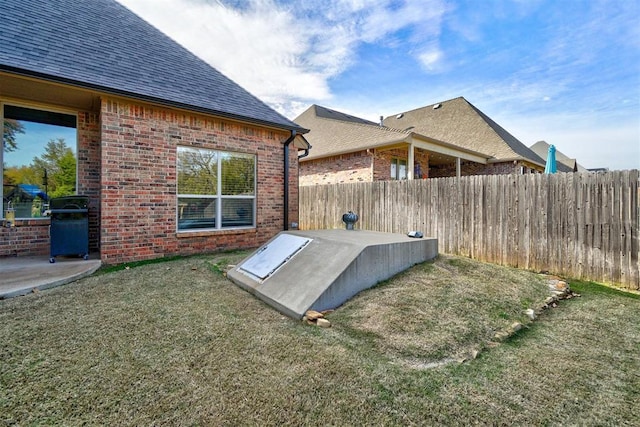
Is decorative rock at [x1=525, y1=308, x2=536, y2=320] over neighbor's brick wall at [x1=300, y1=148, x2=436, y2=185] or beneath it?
beneath

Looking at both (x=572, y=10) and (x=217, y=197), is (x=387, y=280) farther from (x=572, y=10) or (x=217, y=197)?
(x=572, y=10)

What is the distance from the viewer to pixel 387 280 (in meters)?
4.20

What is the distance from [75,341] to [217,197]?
453cm

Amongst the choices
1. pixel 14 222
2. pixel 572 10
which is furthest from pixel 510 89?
pixel 14 222

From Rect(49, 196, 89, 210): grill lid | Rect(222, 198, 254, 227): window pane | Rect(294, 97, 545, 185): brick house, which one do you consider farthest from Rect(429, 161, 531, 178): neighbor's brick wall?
Rect(49, 196, 89, 210): grill lid

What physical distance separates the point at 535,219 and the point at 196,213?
6.87 m

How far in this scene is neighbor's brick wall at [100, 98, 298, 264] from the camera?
18.0ft

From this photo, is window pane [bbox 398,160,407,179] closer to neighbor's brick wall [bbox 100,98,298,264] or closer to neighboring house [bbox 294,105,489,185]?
neighboring house [bbox 294,105,489,185]

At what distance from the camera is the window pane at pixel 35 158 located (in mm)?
5785

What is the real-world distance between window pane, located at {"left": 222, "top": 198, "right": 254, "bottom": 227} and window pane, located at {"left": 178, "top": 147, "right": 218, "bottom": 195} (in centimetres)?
46

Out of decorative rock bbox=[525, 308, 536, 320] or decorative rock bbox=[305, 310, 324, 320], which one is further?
decorative rock bbox=[525, 308, 536, 320]

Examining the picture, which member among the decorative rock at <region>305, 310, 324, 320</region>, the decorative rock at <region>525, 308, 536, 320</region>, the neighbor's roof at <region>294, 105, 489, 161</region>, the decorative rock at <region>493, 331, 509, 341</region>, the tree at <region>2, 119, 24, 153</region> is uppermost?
the neighbor's roof at <region>294, 105, 489, 161</region>

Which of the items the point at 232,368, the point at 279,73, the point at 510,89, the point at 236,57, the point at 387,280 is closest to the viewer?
the point at 232,368

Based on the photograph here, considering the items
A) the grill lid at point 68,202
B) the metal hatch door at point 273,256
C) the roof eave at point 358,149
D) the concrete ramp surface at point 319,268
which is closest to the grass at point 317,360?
the concrete ramp surface at point 319,268
